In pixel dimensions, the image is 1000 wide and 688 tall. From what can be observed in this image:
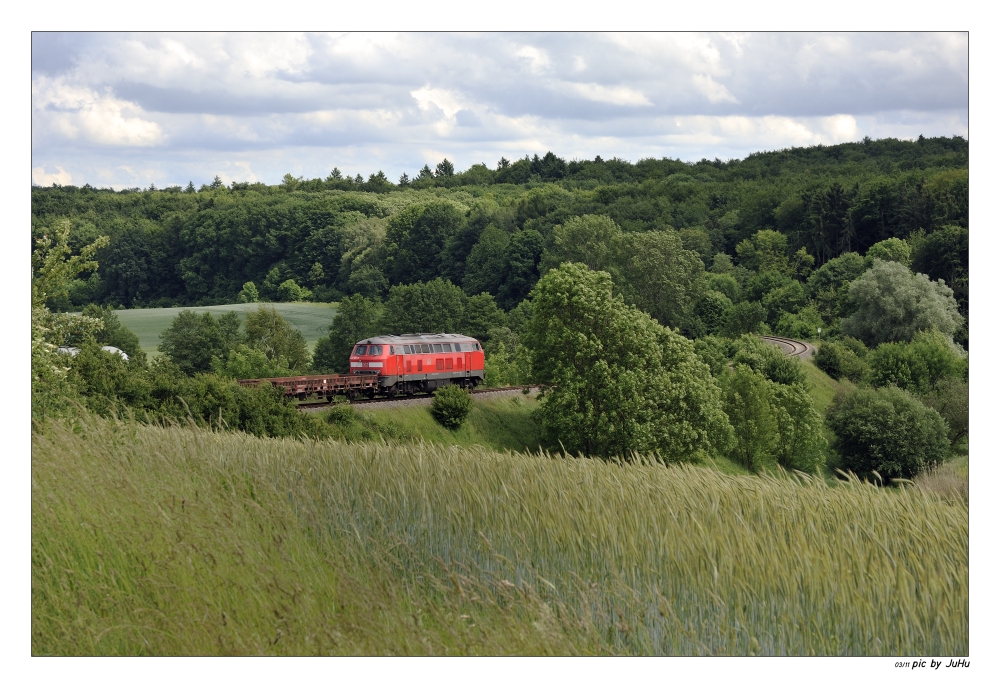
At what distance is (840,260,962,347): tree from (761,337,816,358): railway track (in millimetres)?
2891

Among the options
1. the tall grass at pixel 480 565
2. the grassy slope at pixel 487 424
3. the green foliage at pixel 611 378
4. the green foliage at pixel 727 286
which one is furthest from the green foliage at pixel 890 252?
the tall grass at pixel 480 565

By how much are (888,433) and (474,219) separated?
5236 centimetres

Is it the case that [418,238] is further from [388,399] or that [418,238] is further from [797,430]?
[388,399]

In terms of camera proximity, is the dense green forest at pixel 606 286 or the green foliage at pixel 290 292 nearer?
the dense green forest at pixel 606 286

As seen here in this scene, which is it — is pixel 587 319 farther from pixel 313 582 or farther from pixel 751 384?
pixel 313 582

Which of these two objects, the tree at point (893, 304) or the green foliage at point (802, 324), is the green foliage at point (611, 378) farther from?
the green foliage at point (802, 324)

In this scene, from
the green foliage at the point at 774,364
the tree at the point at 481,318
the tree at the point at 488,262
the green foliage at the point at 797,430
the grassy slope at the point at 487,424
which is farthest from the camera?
the tree at the point at 488,262

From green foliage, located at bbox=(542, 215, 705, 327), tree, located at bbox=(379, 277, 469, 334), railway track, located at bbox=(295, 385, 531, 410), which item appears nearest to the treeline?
green foliage, located at bbox=(542, 215, 705, 327)

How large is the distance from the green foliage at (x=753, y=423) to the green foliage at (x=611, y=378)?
6.67 m

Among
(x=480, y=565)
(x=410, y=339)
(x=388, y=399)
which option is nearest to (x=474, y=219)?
(x=410, y=339)

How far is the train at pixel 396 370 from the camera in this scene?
36125mm

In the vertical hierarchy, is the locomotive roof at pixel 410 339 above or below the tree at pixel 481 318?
below

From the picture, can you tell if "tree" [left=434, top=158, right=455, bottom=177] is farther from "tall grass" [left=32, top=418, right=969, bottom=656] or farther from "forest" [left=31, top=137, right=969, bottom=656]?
"tall grass" [left=32, top=418, right=969, bottom=656]

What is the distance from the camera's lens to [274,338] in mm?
68062
